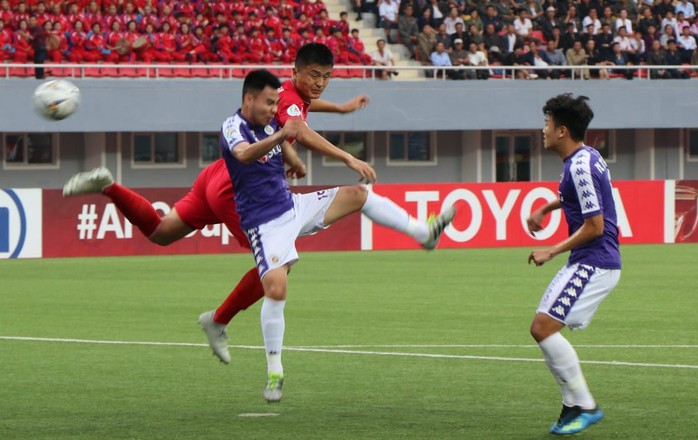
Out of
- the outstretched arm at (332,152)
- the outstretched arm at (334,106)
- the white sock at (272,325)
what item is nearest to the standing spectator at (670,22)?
the outstretched arm at (334,106)

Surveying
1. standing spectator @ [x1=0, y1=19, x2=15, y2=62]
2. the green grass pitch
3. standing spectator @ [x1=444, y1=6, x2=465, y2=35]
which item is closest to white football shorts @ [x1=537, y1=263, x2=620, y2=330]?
the green grass pitch

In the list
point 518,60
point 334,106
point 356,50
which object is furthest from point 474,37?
point 334,106

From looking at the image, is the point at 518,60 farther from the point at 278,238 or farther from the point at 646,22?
the point at 278,238

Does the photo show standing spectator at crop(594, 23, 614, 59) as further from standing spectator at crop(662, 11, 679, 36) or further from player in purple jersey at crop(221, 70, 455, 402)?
player in purple jersey at crop(221, 70, 455, 402)

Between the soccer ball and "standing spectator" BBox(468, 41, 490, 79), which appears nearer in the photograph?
the soccer ball

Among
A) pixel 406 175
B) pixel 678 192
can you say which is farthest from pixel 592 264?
pixel 406 175

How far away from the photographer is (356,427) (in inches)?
345

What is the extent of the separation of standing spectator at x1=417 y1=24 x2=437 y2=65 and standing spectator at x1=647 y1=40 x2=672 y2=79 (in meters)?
6.53

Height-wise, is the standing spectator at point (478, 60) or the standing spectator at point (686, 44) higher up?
the standing spectator at point (686, 44)

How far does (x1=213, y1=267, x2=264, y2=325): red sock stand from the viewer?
10.5m

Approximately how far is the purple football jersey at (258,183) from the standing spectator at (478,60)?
27728mm

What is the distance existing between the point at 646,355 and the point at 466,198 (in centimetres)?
1767

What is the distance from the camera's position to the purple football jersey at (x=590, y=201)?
836cm

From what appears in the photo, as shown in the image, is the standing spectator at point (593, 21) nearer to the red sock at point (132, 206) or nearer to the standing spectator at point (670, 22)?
the standing spectator at point (670, 22)
